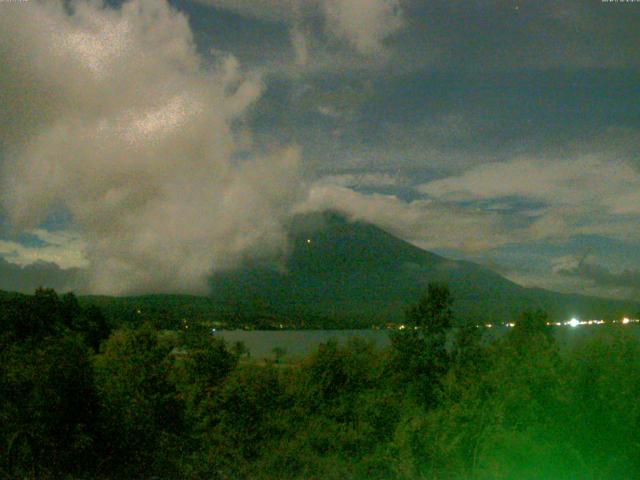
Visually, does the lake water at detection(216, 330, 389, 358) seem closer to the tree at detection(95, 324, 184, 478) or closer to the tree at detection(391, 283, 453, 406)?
the tree at detection(391, 283, 453, 406)

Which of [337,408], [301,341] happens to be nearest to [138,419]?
[337,408]

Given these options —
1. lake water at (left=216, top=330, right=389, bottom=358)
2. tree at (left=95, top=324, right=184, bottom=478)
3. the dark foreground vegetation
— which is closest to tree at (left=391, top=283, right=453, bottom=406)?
the dark foreground vegetation

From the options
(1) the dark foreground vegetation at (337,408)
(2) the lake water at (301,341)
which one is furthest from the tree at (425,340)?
(2) the lake water at (301,341)

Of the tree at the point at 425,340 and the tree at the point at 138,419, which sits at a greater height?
the tree at the point at 425,340

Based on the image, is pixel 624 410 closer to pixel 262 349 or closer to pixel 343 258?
pixel 262 349

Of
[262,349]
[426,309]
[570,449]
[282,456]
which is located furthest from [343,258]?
[570,449]

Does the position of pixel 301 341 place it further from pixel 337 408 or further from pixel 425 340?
pixel 425 340

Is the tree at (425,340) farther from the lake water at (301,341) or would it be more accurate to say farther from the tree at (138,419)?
the tree at (138,419)

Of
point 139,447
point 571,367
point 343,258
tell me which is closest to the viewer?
point 571,367
